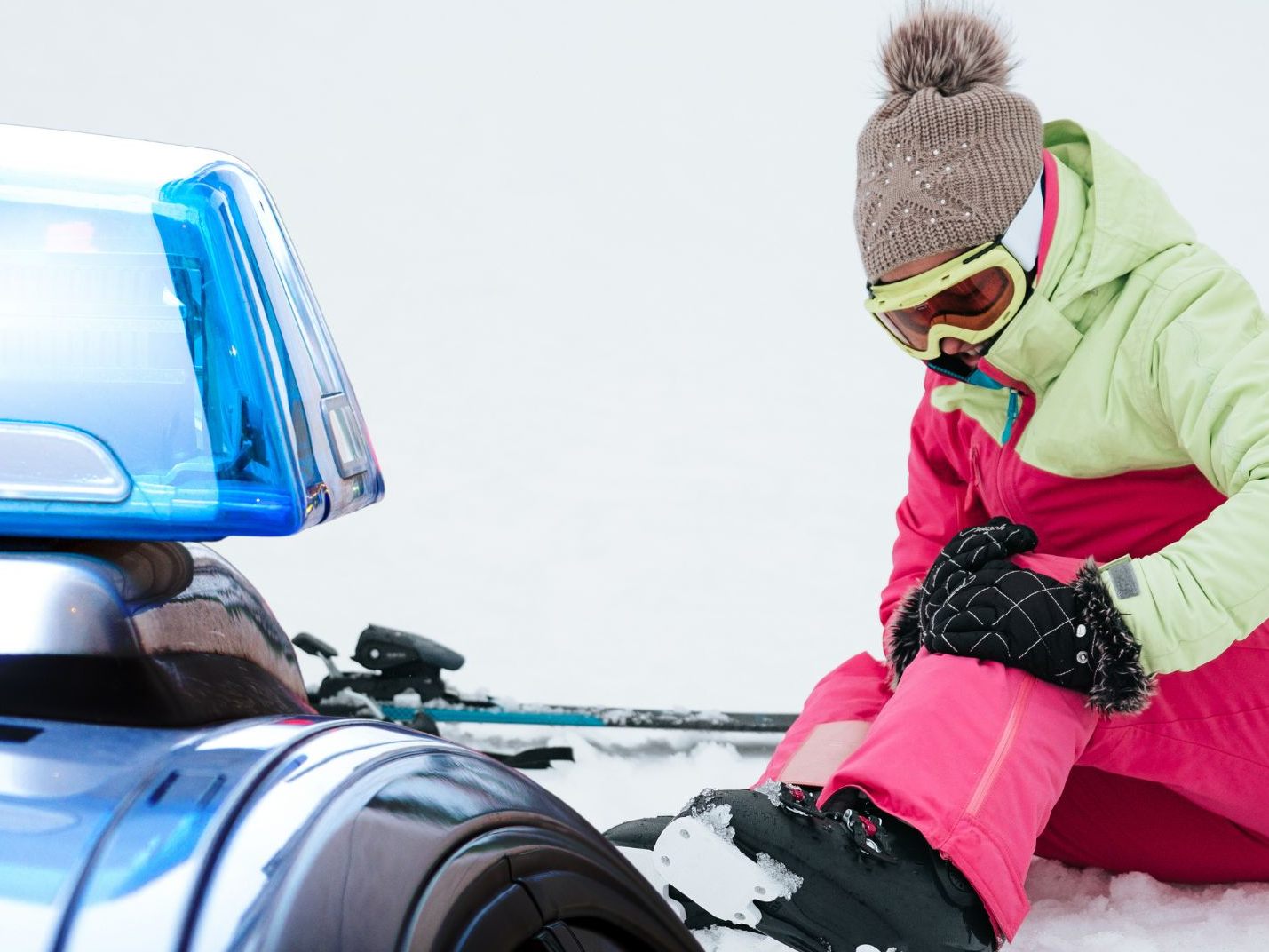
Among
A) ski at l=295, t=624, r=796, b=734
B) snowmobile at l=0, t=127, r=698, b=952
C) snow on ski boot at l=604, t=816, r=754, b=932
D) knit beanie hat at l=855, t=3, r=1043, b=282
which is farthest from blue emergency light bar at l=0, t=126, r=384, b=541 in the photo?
ski at l=295, t=624, r=796, b=734

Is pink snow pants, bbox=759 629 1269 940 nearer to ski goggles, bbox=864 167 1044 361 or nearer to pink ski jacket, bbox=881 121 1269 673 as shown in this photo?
pink ski jacket, bbox=881 121 1269 673

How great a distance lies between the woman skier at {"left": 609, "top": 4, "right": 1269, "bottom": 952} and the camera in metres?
0.91

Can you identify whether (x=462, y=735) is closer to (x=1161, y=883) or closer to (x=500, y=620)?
(x=500, y=620)

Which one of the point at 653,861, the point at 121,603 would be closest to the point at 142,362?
the point at 121,603

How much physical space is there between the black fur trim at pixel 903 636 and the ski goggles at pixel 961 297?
241mm

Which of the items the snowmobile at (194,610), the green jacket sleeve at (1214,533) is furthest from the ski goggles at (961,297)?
the snowmobile at (194,610)

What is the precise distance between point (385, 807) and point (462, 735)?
1.32 metres

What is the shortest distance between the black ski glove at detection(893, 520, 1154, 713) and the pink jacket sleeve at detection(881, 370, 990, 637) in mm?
292

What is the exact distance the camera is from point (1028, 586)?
38.1 inches

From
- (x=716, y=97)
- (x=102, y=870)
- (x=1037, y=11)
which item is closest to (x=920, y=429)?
(x=102, y=870)

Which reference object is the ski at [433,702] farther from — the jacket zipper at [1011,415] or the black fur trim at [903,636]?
the jacket zipper at [1011,415]

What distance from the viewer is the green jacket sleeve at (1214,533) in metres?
0.93

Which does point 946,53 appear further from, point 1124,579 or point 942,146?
point 1124,579

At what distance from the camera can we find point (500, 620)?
2.14 metres
